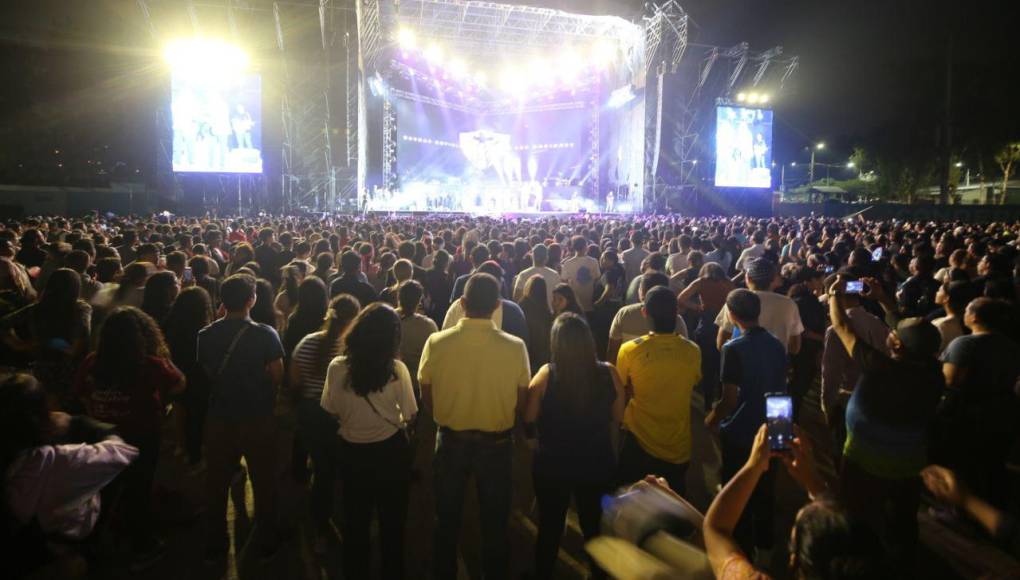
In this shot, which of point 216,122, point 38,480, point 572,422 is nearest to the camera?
point 38,480

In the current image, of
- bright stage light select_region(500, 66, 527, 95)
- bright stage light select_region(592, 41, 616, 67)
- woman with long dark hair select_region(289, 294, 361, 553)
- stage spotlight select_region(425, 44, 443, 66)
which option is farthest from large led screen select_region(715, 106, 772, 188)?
woman with long dark hair select_region(289, 294, 361, 553)

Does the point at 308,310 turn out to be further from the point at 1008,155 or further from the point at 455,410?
the point at 1008,155

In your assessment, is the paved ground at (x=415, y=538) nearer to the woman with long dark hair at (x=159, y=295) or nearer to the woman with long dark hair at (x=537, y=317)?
the woman with long dark hair at (x=537, y=317)

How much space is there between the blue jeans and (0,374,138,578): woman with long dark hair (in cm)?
145

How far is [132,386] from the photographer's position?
3.20 meters

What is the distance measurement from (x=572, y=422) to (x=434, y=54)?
2976 cm

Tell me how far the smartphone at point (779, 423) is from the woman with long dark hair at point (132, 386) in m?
3.04

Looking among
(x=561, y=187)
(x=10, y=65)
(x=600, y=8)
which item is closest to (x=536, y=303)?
(x=600, y=8)

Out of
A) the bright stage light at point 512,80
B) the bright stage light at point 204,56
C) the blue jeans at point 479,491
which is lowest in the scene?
the blue jeans at point 479,491

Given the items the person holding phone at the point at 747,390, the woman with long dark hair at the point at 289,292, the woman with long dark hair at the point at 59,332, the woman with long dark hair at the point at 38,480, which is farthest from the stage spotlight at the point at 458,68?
the woman with long dark hair at the point at 38,480

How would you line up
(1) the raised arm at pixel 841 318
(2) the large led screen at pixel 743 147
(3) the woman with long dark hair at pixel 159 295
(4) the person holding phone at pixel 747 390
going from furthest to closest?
(2) the large led screen at pixel 743 147 < (3) the woman with long dark hair at pixel 159 295 < (1) the raised arm at pixel 841 318 < (4) the person holding phone at pixel 747 390

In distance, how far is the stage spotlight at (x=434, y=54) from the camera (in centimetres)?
2920

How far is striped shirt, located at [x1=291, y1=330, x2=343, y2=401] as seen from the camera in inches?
135

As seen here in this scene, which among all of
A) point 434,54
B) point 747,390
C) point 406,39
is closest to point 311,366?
point 747,390
